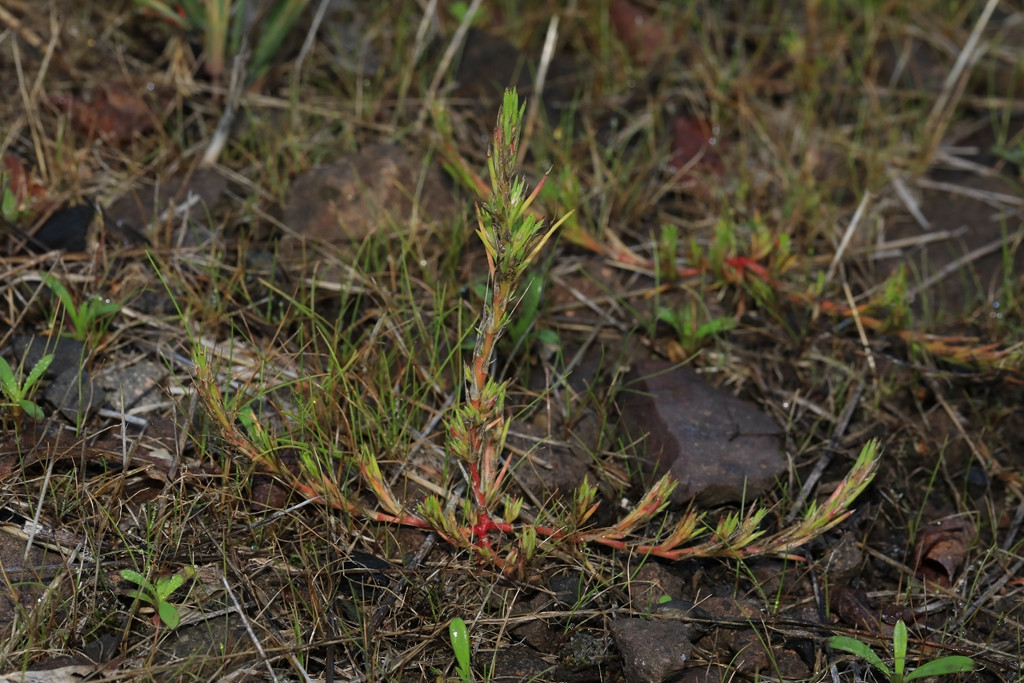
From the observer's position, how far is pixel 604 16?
12.4 ft

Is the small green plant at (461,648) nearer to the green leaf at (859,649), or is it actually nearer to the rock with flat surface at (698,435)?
the rock with flat surface at (698,435)

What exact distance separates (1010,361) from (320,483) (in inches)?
80.3

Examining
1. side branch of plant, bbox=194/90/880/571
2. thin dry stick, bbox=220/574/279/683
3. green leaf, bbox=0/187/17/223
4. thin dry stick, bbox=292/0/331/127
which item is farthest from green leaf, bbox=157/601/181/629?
thin dry stick, bbox=292/0/331/127

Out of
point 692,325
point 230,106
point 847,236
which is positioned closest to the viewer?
point 692,325

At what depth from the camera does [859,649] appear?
2160 mm

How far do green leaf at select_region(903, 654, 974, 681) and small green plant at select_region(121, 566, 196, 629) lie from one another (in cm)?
167

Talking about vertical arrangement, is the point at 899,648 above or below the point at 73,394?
below

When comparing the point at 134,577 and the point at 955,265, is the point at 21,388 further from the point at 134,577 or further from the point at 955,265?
the point at 955,265

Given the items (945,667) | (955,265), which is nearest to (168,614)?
(945,667)

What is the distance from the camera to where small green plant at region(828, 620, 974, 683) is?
210cm

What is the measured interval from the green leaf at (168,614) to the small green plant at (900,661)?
150cm

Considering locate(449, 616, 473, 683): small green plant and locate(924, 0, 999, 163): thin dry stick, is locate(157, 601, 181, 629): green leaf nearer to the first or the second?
locate(449, 616, 473, 683): small green plant

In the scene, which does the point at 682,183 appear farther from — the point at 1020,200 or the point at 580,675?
the point at 580,675

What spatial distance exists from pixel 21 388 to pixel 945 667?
2.35 metres
